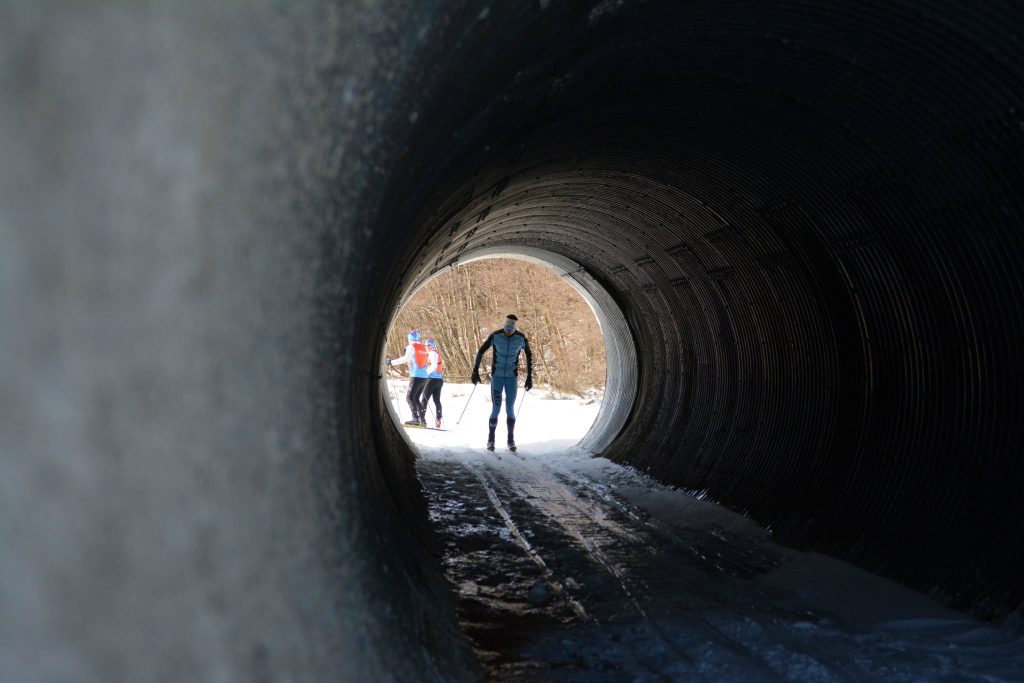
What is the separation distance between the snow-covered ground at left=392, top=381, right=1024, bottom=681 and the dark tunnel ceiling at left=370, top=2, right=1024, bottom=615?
1.06 feet

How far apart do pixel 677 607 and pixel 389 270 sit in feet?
8.10

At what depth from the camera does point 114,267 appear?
5.21 ft

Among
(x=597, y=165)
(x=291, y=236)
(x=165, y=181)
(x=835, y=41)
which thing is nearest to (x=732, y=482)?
(x=597, y=165)

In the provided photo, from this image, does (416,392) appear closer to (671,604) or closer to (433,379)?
(433,379)

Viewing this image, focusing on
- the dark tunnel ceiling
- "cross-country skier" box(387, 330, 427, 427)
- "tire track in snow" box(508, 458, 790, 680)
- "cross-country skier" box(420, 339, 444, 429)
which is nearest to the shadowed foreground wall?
the dark tunnel ceiling

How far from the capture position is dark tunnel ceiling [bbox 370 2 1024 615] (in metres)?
3.96

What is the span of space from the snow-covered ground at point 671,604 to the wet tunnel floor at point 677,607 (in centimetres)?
1

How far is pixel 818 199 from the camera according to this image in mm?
5973

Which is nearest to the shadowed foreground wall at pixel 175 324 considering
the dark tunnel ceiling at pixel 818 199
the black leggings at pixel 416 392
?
the dark tunnel ceiling at pixel 818 199

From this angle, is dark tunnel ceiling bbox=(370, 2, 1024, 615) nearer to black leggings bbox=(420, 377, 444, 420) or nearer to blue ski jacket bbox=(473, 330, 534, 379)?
blue ski jacket bbox=(473, 330, 534, 379)

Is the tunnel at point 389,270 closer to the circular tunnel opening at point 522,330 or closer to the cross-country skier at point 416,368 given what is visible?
the cross-country skier at point 416,368

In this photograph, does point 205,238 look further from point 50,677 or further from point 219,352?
point 50,677

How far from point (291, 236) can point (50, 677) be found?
114 cm

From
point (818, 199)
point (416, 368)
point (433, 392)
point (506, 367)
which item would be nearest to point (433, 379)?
point (433, 392)
